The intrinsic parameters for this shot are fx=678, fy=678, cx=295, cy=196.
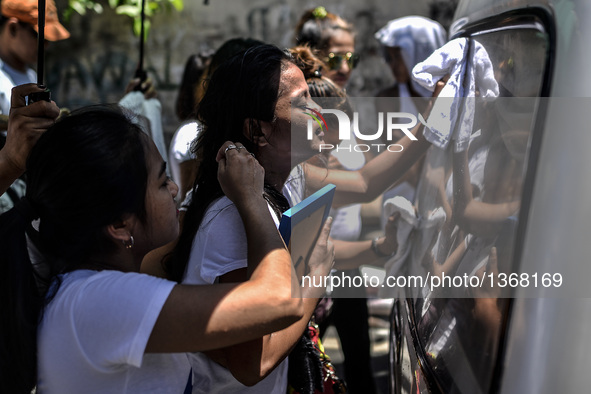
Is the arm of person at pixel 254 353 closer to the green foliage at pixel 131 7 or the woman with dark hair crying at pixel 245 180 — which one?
the woman with dark hair crying at pixel 245 180

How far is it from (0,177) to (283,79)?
821mm

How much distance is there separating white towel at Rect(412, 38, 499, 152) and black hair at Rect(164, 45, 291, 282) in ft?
1.84

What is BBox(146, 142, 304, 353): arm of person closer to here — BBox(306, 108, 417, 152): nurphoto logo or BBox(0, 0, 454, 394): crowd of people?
BBox(0, 0, 454, 394): crowd of people

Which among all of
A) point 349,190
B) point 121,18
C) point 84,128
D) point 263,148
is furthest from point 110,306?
point 121,18

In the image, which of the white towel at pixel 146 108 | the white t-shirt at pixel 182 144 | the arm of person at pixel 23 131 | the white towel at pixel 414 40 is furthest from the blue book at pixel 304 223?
the white towel at pixel 414 40

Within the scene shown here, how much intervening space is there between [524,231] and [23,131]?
51.4 inches

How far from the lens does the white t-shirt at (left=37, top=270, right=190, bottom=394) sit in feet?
4.19

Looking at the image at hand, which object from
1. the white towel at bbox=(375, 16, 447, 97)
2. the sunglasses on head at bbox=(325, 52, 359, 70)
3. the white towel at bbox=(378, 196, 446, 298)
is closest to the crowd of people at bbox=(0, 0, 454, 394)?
the white towel at bbox=(378, 196, 446, 298)

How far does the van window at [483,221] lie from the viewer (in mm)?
1358

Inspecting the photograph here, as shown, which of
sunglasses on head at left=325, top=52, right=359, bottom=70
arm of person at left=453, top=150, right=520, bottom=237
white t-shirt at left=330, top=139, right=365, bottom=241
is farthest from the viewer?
sunglasses on head at left=325, top=52, right=359, bottom=70

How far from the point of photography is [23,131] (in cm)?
182

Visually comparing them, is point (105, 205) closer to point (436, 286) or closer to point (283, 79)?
point (283, 79)

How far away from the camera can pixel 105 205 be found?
1.40 meters

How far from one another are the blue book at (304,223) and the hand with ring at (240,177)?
0.09 m
